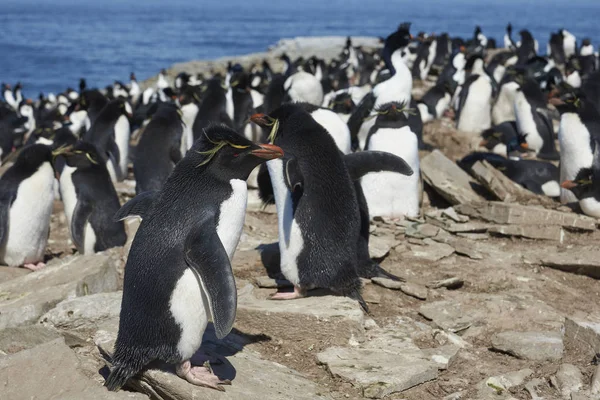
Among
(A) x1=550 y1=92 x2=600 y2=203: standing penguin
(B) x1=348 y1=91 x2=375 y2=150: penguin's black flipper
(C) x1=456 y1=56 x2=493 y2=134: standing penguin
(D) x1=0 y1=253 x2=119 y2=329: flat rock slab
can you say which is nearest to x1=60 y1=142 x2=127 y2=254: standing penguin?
(D) x1=0 y1=253 x2=119 y2=329: flat rock slab

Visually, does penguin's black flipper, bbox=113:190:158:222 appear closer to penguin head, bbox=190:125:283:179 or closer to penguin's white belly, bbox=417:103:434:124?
penguin head, bbox=190:125:283:179

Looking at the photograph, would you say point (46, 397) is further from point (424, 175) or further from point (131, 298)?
point (424, 175)

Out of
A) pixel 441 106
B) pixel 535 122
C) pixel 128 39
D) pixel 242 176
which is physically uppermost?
pixel 242 176

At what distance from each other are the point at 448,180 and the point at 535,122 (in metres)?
3.62

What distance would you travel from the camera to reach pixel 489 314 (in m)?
4.94

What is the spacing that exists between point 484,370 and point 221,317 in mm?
1687

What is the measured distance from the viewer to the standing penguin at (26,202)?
673cm

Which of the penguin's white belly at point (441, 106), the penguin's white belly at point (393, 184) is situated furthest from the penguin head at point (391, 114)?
the penguin's white belly at point (441, 106)

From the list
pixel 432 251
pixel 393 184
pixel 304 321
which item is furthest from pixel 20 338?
pixel 393 184

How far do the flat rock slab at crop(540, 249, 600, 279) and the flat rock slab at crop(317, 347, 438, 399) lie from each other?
2186mm

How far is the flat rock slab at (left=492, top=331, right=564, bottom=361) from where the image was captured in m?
4.32

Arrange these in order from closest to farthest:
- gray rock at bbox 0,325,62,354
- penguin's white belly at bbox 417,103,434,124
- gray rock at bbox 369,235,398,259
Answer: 1. gray rock at bbox 0,325,62,354
2. gray rock at bbox 369,235,398,259
3. penguin's white belly at bbox 417,103,434,124

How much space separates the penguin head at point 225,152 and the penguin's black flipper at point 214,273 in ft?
0.96

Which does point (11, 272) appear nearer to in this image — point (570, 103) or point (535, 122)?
point (570, 103)
